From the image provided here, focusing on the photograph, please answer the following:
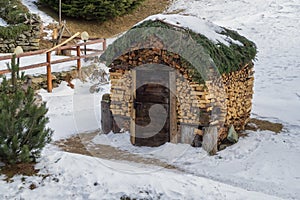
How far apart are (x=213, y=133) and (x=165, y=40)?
1.83 meters

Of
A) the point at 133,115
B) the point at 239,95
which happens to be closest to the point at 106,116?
the point at 133,115

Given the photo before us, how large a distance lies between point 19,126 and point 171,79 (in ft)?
10.1

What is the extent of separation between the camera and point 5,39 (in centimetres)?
1378

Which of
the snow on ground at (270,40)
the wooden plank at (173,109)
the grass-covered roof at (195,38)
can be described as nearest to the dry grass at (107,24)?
the snow on ground at (270,40)

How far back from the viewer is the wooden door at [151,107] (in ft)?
22.9

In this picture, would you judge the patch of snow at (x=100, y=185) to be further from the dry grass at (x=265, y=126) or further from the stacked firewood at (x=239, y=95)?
the dry grass at (x=265, y=126)

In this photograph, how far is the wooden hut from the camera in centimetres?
671

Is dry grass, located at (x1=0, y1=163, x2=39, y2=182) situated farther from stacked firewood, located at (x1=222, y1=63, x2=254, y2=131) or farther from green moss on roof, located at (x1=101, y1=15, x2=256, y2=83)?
stacked firewood, located at (x1=222, y1=63, x2=254, y2=131)

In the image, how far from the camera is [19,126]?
181 inches

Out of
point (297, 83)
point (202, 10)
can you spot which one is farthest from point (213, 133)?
point (202, 10)

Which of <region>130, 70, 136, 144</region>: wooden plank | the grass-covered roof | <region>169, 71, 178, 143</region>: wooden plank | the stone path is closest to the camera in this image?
the stone path

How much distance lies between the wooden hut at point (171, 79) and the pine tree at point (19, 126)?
2652 mm

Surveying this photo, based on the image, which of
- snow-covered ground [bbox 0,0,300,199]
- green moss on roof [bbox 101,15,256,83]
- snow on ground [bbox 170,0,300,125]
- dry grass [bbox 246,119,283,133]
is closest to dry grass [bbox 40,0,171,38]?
snow on ground [bbox 170,0,300,125]

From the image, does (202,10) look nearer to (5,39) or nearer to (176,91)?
(5,39)
